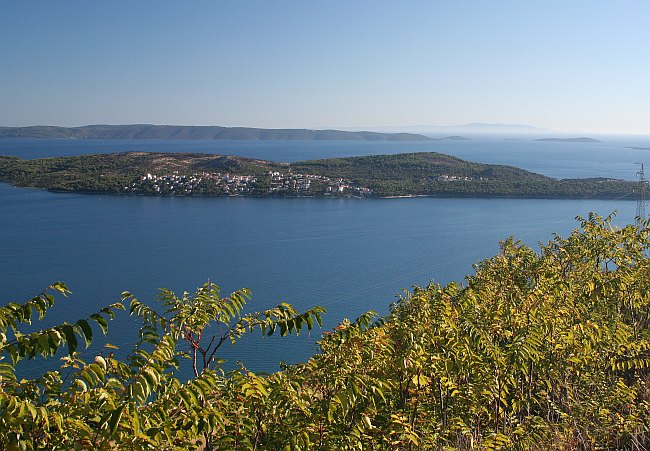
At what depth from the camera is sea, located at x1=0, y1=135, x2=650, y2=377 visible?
68.4ft

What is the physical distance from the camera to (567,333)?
4660 mm

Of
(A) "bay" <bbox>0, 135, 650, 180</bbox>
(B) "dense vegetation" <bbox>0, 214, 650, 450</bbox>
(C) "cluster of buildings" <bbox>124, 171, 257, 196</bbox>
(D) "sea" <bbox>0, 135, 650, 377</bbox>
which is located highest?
(A) "bay" <bbox>0, 135, 650, 180</bbox>

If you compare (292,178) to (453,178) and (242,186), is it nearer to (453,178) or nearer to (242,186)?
(242,186)

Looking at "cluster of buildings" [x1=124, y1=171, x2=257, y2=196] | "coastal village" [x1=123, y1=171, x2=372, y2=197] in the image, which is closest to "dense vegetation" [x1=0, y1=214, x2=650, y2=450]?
"coastal village" [x1=123, y1=171, x2=372, y2=197]

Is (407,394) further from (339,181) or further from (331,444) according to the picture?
(339,181)

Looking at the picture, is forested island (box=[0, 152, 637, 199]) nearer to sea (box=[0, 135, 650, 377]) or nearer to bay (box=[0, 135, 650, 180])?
sea (box=[0, 135, 650, 377])

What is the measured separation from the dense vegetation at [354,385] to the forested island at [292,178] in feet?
159

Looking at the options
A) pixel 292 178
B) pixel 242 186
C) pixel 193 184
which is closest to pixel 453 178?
pixel 292 178

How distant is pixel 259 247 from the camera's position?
3112 cm

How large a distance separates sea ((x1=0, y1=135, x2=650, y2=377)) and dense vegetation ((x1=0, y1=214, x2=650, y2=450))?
32.3 ft

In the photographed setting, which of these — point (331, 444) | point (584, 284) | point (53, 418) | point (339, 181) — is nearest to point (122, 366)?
point (53, 418)

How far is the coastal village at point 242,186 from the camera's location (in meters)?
53.4

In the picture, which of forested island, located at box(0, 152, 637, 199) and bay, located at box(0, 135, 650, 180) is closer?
forested island, located at box(0, 152, 637, 199)

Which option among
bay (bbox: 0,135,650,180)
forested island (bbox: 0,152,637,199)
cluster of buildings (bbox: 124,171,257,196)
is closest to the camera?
cluster of buildings (bbox: 124,171,257,196)
